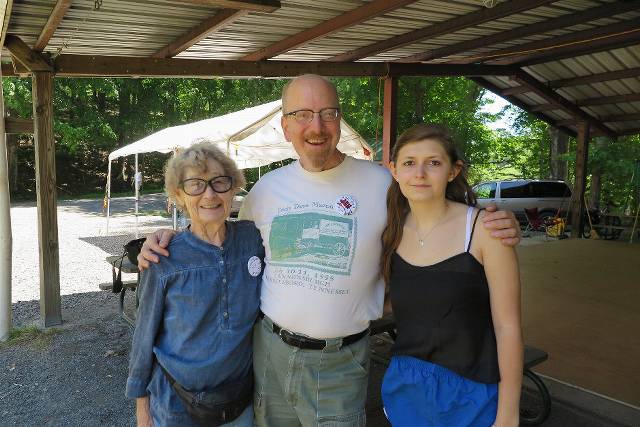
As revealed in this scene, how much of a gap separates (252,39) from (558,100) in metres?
8.65

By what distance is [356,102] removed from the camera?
56.7 ft

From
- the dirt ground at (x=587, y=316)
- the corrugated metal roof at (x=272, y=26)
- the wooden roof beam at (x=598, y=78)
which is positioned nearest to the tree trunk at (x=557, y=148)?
the wooden roof beam at (x=598, y=78)

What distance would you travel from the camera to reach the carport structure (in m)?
4.54

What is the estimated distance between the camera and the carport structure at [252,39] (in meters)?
4.54

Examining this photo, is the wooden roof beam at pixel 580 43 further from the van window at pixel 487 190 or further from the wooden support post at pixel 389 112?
the van window at pixel 487 190

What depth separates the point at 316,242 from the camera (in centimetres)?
186

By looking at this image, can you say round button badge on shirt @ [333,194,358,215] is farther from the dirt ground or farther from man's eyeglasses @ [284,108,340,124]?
the dirt ground

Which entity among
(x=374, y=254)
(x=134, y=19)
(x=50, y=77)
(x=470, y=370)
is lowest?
(x=470, y=370)

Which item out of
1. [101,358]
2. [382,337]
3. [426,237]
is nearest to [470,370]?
[426,237]

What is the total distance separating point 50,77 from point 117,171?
25.2m

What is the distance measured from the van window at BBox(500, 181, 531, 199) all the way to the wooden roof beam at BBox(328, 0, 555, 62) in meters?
10.3

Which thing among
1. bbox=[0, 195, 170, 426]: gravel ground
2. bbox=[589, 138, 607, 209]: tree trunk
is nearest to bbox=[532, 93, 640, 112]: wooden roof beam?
bbox=[589, 138, 607, 209]: tree trunk

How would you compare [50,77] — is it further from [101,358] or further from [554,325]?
[554,325]

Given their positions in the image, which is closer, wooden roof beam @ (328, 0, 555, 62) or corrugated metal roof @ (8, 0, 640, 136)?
corrugated metal roof @ (8, 0, 640, 136)
